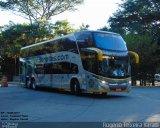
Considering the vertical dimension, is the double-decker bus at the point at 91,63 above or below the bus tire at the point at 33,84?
above

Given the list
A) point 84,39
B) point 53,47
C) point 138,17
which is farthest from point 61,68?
point 138,17

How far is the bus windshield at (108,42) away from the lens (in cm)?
2259

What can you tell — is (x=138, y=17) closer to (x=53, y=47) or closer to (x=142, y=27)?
(x=142, y=27)

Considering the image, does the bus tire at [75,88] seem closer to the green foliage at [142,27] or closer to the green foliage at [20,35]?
the green foliage at [142,27]

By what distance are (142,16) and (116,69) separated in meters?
30.1

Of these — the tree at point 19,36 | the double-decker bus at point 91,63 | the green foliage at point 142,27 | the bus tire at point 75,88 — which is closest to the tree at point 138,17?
the green foliage at point 142,27

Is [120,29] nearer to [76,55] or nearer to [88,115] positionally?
[76,55]

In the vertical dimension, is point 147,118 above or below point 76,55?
below

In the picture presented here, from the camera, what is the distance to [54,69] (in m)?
27.8

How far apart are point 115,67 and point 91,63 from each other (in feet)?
4.33

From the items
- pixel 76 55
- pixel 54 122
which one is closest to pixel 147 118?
pixel 54 122

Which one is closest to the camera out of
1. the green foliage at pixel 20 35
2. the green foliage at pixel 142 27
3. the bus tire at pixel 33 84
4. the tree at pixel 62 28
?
the bus tire at pixel 33 84

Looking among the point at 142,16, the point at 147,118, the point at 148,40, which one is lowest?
the point at 147,118

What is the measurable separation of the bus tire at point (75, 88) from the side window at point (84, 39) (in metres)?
2.20
